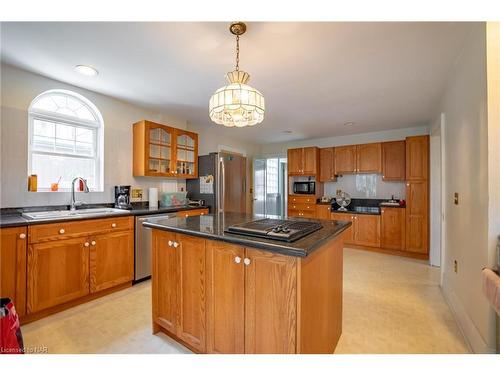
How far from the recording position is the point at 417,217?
12.8 feet

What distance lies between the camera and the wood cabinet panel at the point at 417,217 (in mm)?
3818

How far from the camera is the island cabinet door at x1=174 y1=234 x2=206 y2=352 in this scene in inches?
59.1

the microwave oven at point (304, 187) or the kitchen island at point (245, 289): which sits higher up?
the microwave oven at point (304, 187)

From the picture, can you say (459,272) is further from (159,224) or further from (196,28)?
(196,28)

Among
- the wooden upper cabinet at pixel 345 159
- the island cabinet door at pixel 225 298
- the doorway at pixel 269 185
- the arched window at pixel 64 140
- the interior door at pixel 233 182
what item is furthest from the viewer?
the doorway at pixel 269 185

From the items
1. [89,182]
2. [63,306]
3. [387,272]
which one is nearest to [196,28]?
[89,182]

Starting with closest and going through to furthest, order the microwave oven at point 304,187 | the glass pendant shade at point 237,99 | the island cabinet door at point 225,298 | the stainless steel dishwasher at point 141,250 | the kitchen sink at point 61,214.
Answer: the island cabinet door at point 225,298
the glass pendant shade at point 237,99
the kitchen sink at point 61,214
the stainless steel dishwasher at point 141,250
the microwave oven at point 304,187

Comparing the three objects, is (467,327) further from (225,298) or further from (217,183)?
(217,183)

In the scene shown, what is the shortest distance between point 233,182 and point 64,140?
246 centimetres

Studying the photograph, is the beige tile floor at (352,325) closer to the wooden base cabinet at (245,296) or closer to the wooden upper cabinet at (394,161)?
the wooden base cabinet at (245,296)

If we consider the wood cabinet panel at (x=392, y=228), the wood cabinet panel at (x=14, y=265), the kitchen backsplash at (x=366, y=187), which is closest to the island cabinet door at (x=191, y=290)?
the wood cabinet panel at (x=14, y=265)

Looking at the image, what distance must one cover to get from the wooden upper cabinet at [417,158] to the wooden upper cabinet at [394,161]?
236 millimetres

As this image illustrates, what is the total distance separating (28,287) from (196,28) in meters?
Result: 2.52

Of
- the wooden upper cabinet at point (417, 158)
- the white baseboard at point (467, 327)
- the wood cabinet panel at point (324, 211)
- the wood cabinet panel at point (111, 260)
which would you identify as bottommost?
the white baseboard at point (467, 327)
